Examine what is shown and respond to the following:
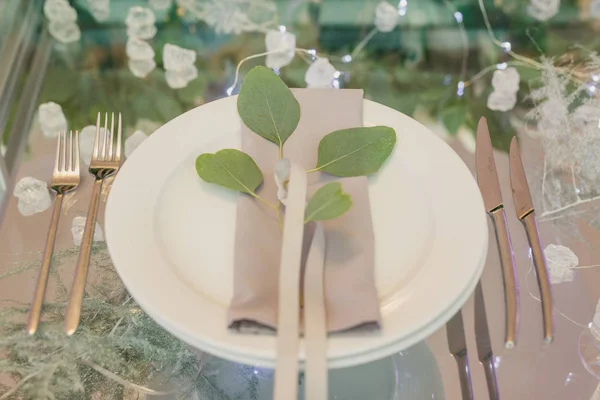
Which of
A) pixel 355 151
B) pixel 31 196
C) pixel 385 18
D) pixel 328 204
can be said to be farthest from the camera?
pixel 385 18

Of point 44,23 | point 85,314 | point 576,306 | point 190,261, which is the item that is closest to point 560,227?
point 576,306

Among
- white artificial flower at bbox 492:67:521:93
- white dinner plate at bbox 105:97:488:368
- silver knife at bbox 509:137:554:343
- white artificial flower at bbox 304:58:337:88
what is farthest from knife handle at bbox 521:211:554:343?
white artificial flower at bbox 304:58:337:88

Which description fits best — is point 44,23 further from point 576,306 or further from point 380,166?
point 576,306

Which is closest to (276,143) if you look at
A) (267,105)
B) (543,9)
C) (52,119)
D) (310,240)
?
(267,105)

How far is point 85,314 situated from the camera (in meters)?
0.59

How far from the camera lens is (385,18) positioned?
934mm

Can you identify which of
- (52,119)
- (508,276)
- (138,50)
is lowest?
(508,276)

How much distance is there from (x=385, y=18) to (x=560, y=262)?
479mm

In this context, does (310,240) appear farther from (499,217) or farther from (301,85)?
(301,85)

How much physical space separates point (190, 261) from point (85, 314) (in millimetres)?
147

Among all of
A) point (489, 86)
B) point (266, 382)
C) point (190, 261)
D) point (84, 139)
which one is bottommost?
point (266, 382)

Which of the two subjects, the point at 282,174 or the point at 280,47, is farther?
the point at 280,47

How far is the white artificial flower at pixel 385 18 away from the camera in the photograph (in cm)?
93

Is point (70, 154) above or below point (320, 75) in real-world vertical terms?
below
